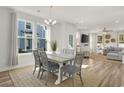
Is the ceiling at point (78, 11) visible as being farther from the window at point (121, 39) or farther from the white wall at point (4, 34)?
the window at point (121, 39)

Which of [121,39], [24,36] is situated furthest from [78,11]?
[121,39]

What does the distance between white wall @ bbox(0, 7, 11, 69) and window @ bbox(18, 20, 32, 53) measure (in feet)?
2.42

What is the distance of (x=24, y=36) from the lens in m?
5.58

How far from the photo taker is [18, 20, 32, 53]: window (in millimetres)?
5430

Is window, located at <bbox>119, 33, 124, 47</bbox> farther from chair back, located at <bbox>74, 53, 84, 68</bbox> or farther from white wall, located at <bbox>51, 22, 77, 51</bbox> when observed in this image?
chair back, located at <bbox>74, 53, 84, 68</bbox>

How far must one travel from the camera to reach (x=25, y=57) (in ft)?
18.0

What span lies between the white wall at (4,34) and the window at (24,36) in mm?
737

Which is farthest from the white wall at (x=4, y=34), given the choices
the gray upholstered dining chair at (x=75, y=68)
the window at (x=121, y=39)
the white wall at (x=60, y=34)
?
the window at (x=121, y=39)

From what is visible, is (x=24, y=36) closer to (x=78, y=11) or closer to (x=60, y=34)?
(x=60, y=34)

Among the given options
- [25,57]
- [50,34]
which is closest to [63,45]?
[50,34]

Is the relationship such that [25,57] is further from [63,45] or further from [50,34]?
[63,45]

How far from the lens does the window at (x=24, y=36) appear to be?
543cm

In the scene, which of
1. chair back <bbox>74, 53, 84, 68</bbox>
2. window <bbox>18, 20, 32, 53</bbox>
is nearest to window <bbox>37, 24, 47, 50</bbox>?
window <bbox>18, 20, 32, 53</bbox>

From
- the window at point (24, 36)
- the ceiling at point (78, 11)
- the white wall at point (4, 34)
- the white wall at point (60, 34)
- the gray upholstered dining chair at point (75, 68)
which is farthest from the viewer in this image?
the white wall at point (60, 34)
